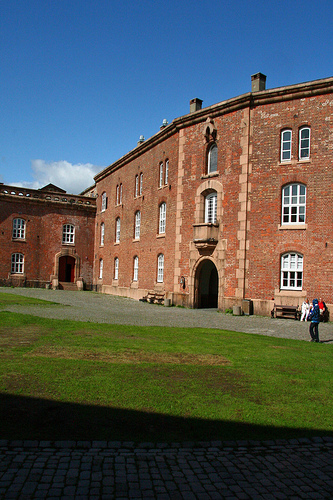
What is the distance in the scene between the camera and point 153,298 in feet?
92.5

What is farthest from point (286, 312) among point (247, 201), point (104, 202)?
point (104, 202)

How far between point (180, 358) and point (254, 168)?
14.9 meters

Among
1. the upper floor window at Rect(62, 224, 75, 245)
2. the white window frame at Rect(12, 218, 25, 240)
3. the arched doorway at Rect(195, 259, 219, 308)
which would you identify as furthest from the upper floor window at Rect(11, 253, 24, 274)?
the arched doorway at Rect(195, 259, 219, 308)

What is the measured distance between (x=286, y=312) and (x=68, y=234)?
26968mm

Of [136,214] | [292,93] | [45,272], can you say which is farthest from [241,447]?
[45,272]

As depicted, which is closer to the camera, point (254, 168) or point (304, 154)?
point (304, 154)

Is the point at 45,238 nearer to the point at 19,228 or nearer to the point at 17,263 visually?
the point at 19,228

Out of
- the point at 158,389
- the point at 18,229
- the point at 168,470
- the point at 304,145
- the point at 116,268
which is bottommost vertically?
the point at 168,470

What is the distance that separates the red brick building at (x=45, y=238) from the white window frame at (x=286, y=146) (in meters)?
25.4

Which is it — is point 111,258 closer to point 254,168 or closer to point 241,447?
point 254,168

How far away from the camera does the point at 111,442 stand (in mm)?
4965

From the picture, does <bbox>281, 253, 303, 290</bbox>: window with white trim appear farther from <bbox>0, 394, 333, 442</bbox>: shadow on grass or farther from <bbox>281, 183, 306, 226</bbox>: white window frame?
<bbox>0, 394, 333, 442</bbox>: shadow on grass

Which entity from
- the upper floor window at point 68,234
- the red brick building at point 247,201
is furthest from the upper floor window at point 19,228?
the red brick building at point 247,201

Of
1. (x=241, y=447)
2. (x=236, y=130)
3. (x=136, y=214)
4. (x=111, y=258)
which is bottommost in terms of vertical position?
(x=241, y=447)
